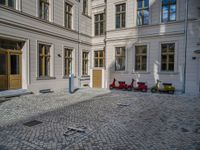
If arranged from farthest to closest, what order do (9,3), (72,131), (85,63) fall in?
1. (85,63)
2. (9,3)
3. (72,131)

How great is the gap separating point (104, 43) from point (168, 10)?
660 cm

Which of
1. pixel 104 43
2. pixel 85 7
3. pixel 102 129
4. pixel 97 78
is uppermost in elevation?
pixel 85 7

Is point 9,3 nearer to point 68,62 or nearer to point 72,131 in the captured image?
point 68,62

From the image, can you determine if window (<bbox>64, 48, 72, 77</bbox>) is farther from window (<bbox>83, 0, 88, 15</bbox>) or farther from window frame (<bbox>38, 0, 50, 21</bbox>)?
window (<bbox>83, 0, 88, 15</bbox>)

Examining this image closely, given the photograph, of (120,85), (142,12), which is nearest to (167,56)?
(142,12)

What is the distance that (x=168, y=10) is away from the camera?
11.9 meters

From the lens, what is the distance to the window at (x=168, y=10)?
11.7 m

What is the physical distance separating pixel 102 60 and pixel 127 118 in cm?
1102

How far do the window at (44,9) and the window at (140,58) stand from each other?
26.0 ft

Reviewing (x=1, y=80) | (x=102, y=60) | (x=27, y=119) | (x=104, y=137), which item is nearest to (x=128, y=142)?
(x=104, y=137)

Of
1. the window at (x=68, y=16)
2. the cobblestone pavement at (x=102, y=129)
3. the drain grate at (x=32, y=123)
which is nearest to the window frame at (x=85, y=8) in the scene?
the window at (x=68, y=16)

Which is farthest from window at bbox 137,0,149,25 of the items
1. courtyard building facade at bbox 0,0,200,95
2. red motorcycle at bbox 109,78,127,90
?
red motorcycle at bbox 109,78,127,90

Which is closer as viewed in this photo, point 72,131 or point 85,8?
point 72,131

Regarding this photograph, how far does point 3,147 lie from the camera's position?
11.7 feet
